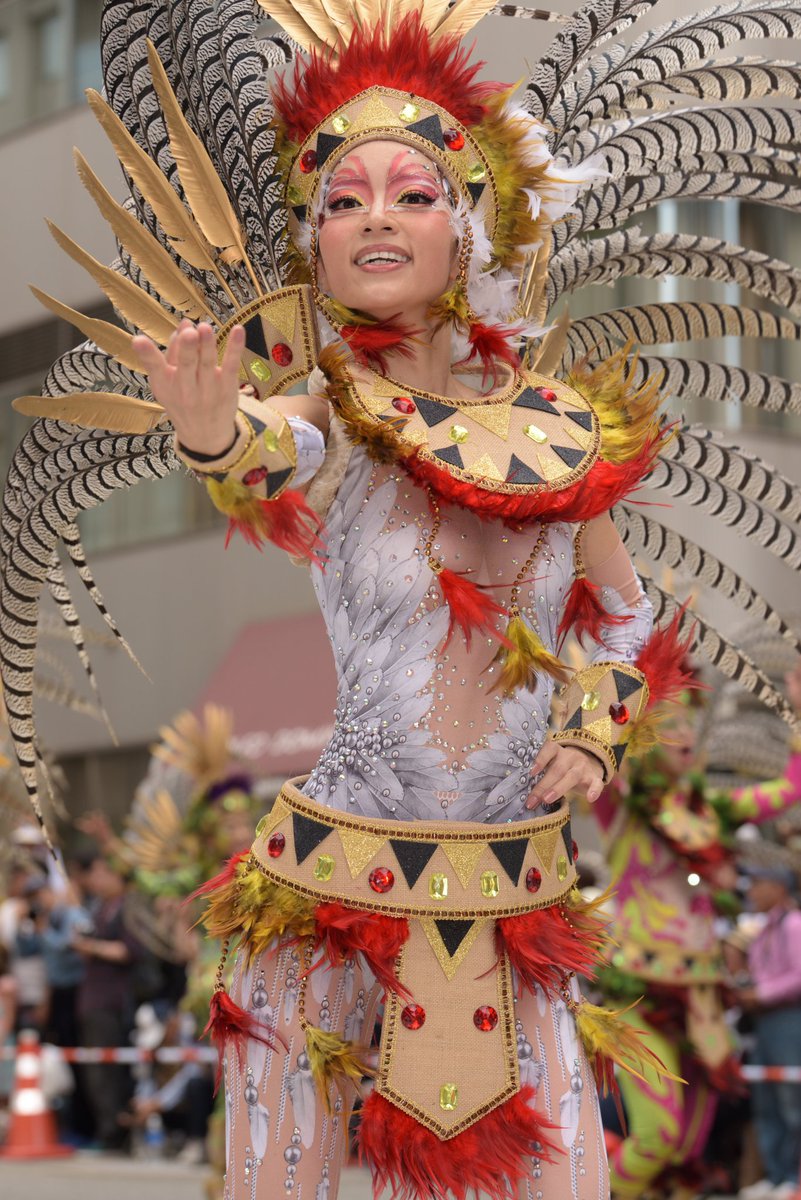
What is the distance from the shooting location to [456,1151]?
2.85 metres

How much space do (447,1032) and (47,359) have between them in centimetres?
1733

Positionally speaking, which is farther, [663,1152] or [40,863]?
[40,863]

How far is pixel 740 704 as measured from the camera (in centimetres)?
883

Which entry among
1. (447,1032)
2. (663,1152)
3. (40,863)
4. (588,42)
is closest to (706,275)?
(588,42)

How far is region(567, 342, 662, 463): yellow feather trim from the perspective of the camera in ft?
10.4

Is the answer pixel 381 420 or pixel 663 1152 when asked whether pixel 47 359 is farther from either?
pixel 381 420

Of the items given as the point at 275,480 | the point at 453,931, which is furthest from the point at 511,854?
the point at 275,480

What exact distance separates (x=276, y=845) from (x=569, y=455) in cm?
80

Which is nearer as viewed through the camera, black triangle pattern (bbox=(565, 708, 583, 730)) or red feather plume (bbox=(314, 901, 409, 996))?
red feather plume (bbox=(314, 901, 409, 996))

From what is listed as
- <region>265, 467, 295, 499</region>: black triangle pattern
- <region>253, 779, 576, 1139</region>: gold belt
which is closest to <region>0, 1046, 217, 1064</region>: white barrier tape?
<region>253, 779, 576, 1139</region>: gold belt

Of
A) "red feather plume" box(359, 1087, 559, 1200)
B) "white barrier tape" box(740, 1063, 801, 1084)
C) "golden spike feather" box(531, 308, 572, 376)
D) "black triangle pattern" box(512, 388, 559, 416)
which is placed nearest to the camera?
"red feather plume" box(359, 1087, 559, 1200)

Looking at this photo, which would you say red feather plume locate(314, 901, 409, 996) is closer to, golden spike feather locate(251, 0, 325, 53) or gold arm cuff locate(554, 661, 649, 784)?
gold arm cuff locate(554, 661, 649, 784)

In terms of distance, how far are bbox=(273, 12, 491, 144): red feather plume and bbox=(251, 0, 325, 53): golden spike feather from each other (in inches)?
5.0

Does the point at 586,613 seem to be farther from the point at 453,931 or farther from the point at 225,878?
the point at 225,878
